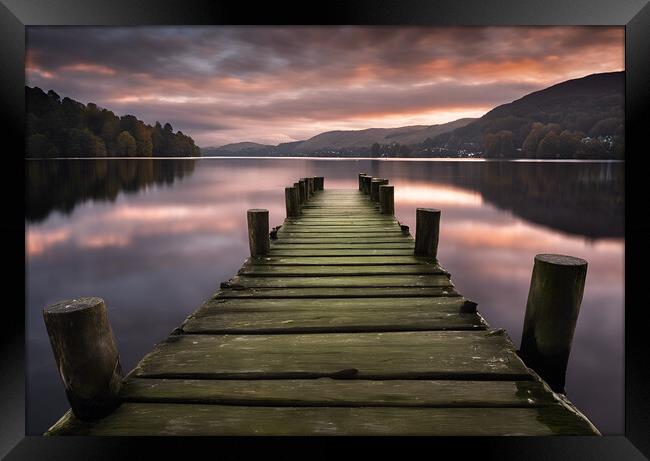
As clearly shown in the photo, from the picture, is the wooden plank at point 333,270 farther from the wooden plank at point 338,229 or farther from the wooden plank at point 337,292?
the wooden plank at point 338,229

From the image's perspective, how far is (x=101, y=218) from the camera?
2125cm

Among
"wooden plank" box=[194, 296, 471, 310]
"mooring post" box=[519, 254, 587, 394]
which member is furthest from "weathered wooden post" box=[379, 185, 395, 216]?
"mooring post" box=[519, 254, 587, 394]

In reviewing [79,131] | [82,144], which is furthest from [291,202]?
[82,144]

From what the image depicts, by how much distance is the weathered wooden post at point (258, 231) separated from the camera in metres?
5.53

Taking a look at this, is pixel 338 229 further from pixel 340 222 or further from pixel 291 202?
pixel 291 202

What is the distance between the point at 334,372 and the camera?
250cm

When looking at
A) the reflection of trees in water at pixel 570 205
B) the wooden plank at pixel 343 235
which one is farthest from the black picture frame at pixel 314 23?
the reflection of trees in water at pixel 570 205

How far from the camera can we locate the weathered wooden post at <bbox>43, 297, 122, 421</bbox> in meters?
2.04

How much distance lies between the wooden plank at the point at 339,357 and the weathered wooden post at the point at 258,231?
2.58 meters

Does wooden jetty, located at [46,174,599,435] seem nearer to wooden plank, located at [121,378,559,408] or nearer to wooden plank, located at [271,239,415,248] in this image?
wooden plank, located at [121,378,559,408]

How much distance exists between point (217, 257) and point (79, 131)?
88.7 meters
